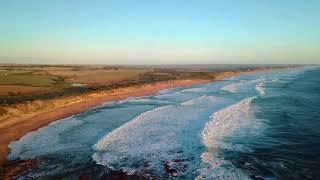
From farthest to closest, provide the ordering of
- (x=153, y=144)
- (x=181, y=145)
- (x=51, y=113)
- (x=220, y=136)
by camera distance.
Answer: (x=51, y=113), (x=220, y=136), (x=153, y=144), (x=181, y=145)

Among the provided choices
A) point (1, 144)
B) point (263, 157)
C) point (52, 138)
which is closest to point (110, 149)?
point (52, 138)

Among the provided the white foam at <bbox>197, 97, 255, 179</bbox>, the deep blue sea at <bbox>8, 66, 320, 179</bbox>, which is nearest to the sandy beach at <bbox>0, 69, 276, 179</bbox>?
the deep blue sea at <bbox>8, 66, 320, 179</bbox>

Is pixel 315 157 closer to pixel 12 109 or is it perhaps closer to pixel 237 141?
pixel 237 141

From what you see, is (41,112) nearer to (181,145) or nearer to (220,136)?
(181,145)

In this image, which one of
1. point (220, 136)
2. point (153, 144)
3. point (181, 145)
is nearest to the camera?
point (181, 145)

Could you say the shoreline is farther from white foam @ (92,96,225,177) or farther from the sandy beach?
white foam @ (92,96,225,177)

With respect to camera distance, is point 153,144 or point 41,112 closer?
point 153,144

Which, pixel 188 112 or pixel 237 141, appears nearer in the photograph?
pixel 237 141

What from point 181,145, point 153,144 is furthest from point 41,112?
point 181,145

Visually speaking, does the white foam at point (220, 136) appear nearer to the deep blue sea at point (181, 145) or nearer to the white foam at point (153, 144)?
the deep blue sea at point (181, 145)
